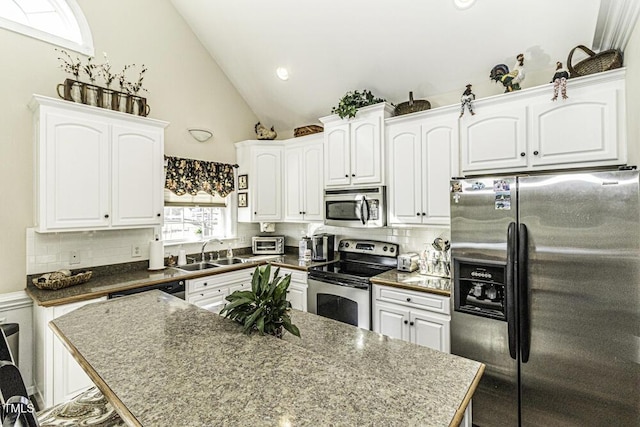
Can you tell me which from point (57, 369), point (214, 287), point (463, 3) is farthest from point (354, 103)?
point (57, 369)

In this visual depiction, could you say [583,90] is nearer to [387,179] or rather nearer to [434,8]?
[434,8]

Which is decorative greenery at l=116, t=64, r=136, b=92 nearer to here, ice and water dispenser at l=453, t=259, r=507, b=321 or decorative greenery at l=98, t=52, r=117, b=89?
decorative greenery at l=98, t=52, r=117, b=89

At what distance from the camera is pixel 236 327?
4.51ft

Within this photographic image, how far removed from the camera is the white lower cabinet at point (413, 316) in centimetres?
244

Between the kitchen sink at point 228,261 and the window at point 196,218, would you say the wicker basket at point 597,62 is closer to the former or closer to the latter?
the kitchen sink at point 228,261

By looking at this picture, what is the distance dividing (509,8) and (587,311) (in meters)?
2.19

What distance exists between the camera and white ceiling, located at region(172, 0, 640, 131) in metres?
2.38

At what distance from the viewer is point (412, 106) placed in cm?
299

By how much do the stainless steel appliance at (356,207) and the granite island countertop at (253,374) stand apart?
1704 mm

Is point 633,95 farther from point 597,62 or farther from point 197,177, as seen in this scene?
point 197,177

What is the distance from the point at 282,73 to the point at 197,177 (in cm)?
158

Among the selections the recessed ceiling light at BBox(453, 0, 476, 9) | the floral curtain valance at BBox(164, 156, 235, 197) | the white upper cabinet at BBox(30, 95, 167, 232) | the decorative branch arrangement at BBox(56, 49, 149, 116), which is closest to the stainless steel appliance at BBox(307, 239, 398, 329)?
the floral curtain valance at BBox(164, 156, 235, 197)

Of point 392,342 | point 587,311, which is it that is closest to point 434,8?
point 587,311

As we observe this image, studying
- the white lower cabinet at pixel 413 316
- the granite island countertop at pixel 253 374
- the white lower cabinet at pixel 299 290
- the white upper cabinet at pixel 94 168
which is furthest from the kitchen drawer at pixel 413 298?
the white upper cabinet at pixel 94 168
